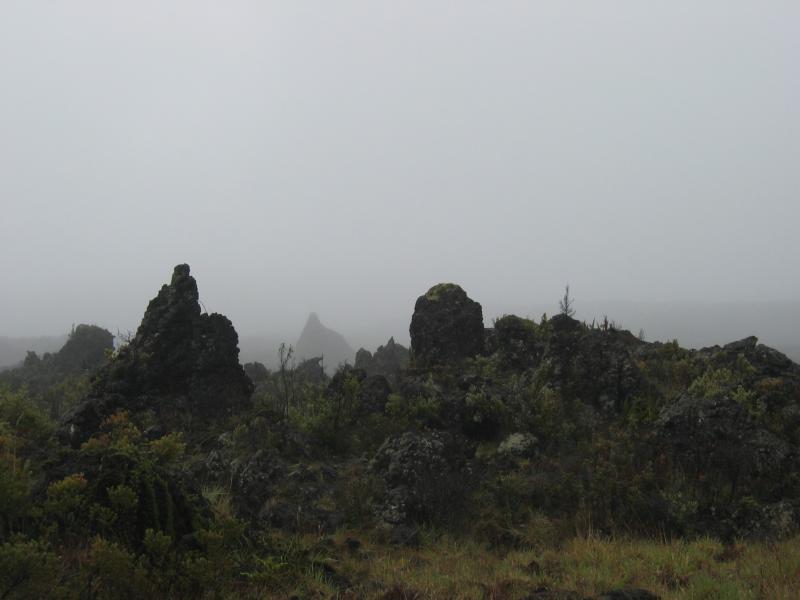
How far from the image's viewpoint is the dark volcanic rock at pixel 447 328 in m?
23.4

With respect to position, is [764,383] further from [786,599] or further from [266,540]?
[266,540]

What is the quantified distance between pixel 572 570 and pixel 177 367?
1527cm

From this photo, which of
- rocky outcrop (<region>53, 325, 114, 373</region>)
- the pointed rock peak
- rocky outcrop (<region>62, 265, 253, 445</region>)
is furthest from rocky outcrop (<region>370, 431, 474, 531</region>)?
rocky outcrop (<region>53, 325, 114, 373</region>)

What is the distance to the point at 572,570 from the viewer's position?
24.4 ft

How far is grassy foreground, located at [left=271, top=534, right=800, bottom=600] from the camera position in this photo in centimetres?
630

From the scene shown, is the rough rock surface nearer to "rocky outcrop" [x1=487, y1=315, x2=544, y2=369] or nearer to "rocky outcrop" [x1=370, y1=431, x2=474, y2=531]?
"rocky outcrop" [x1=370, y1=431, x2=474, y2=531]

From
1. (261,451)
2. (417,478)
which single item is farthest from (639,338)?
(261,451)

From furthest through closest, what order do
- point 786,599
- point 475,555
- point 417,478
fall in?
point 417,478
point 475,555
point 786,599

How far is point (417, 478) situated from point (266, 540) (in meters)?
4.01

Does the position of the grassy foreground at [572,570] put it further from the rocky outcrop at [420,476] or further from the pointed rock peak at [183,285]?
the pointed rock peak at [183,285]

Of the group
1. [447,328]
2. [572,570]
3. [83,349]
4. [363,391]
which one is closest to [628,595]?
[572,570]

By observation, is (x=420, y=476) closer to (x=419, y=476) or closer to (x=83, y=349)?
(x=419, y=476)

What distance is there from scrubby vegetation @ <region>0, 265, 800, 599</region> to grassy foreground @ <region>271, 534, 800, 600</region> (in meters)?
0.05

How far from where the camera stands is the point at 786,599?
18.2ft
